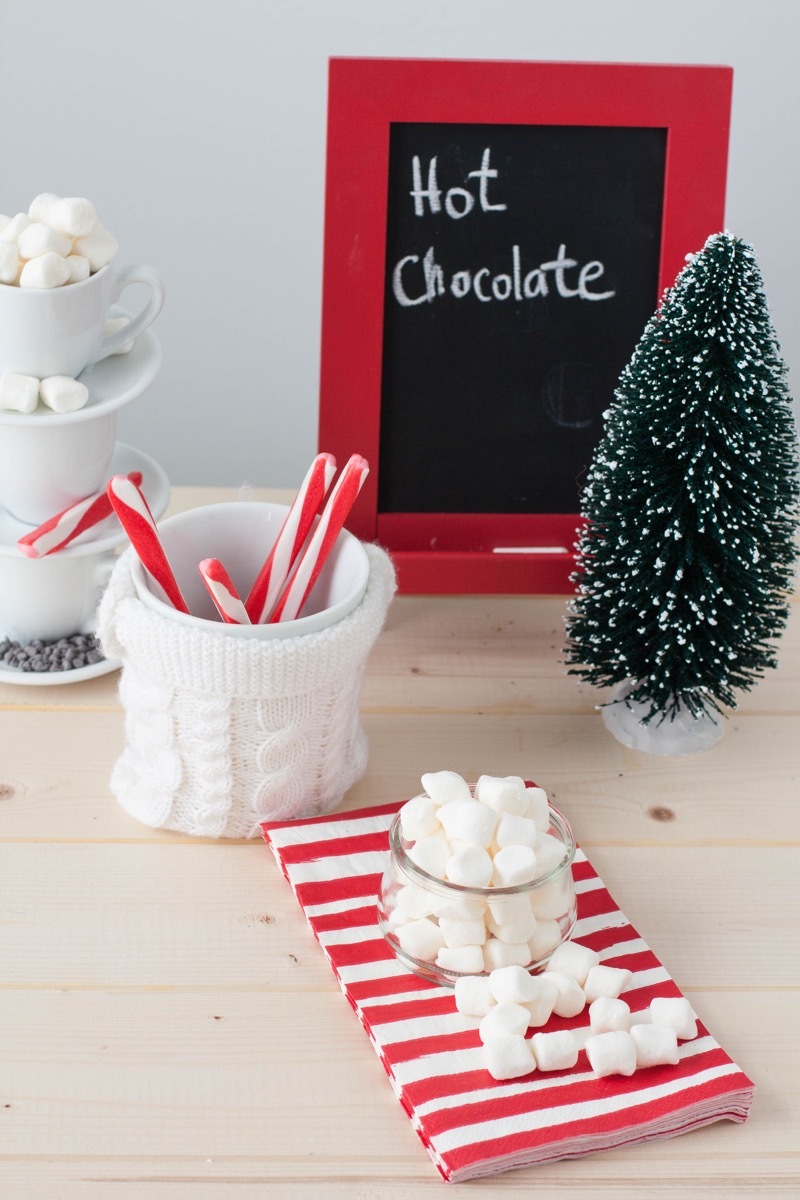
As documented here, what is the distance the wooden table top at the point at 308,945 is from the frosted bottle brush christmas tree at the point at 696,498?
76 mm

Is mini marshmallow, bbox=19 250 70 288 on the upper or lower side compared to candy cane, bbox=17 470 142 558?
upper

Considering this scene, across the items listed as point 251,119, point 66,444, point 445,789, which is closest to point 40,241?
point 66,444

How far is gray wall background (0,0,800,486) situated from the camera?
1541 millimetres

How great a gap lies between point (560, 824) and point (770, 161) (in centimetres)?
125

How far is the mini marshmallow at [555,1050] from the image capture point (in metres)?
0.58

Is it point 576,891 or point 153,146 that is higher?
point 153,146

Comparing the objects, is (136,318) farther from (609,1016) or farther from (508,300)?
(609,1016)

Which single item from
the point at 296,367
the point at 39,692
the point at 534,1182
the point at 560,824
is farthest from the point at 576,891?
the point at 296,367

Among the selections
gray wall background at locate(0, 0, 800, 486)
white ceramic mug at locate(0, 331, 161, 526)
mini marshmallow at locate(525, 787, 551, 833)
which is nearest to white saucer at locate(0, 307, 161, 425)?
white ceramic mug at locate(0, 331, 161, 526)

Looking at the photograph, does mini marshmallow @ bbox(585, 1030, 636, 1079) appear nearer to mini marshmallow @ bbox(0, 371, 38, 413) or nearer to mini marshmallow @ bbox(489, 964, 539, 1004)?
mini marshmallow @ bbox(489, 964, 539, 1004)

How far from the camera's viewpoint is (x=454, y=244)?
88 centimetres

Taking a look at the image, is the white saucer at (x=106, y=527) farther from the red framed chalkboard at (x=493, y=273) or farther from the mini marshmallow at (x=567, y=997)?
the mini marshmallow at (x=567, y=997)

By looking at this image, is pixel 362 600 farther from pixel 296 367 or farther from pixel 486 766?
pixel 296 367

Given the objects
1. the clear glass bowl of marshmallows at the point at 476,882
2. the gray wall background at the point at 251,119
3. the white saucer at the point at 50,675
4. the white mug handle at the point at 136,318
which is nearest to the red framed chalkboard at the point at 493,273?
the white mug handle at the point at 136,318
